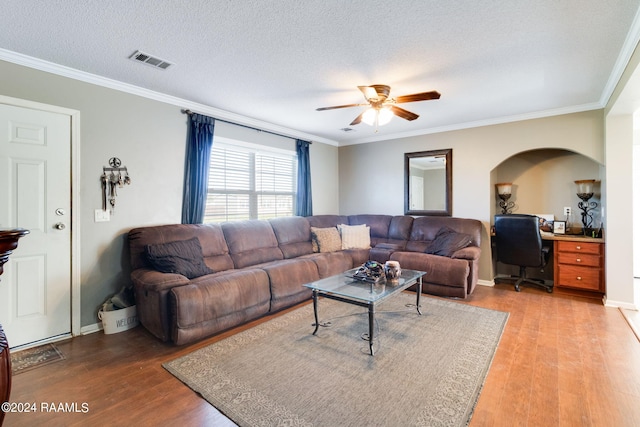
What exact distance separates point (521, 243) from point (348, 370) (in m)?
3.18

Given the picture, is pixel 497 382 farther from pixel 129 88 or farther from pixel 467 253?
pixel 129 88

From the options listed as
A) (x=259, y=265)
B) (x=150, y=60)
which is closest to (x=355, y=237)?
(x=259, y=265)

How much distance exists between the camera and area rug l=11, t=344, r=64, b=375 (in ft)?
7.52

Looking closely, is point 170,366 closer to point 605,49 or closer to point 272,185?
point 272,185

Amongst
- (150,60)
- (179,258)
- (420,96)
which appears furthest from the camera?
(179,258)

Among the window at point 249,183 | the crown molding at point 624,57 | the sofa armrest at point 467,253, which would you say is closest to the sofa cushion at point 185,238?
the window at point 249,183

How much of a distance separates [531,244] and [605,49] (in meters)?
2.39

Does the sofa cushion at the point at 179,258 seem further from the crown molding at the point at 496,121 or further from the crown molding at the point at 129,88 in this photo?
the crown molding at the point at 496,121

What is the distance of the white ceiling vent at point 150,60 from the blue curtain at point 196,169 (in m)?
1.02

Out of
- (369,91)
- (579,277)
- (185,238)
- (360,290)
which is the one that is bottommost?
(579,277)

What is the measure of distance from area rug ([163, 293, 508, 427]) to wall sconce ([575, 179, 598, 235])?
7.65 feet

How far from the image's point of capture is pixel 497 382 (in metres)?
2.08

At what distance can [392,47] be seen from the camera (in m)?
2.34

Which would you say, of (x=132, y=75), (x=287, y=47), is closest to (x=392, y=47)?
(x=287, y=47)
